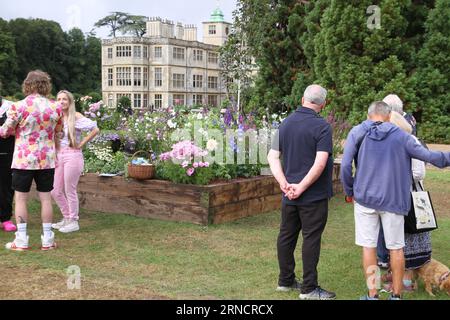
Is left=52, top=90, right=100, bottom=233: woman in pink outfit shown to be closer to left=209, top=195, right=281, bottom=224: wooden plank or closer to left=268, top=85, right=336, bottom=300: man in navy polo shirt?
left=209, top=195, right=281, bottom=224: wooden plank

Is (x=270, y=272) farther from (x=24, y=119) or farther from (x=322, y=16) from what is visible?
(x=322, y=16)

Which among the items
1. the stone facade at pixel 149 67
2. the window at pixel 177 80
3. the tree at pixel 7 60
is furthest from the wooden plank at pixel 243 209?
the window at pixel 177 80

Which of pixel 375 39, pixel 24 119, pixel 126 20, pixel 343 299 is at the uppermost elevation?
pixel 126 20

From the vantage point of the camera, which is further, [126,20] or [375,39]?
[126,20]

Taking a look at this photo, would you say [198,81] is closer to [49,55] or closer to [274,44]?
[49,55]

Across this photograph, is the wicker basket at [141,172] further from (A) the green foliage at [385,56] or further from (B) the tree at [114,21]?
(B) the tree at [114,21]

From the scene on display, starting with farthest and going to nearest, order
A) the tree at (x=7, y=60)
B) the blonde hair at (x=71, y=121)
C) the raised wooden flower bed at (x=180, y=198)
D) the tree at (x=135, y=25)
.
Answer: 1. the tree at (x=135, y=25)
2. the tree at (x=7, y=60)
3. the raised wooden flower bed at (x=180, y=198)
4. the blonde hair at (x=71, y=121)

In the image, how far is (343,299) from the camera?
15.1 feet

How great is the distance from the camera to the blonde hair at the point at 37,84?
5.89m

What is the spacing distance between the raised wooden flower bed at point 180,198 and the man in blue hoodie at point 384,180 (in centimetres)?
303

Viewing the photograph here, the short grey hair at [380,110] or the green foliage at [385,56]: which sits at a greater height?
the green foliage at [385,56]

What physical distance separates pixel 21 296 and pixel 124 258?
4.56 ft

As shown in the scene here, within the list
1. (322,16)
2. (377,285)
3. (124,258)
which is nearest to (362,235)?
(377,285)

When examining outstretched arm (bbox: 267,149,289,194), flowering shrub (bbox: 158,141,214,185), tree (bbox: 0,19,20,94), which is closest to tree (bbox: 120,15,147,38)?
tree (bbox: 0,19,20,94)
